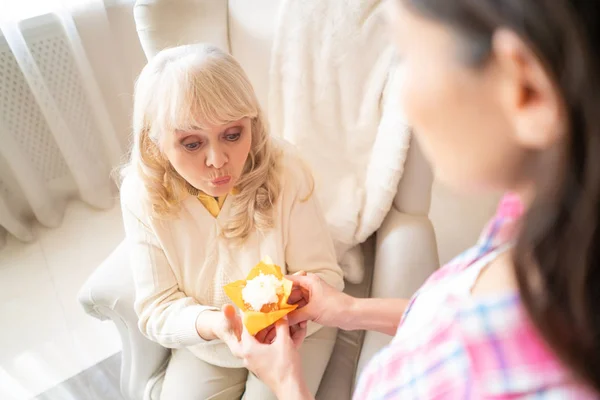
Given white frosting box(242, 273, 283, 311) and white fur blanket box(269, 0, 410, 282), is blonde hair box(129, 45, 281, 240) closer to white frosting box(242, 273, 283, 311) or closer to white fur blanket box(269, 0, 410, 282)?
white frosting box(242, 273, 283, 311)

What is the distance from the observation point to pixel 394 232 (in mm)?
1245

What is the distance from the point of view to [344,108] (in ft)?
4.36

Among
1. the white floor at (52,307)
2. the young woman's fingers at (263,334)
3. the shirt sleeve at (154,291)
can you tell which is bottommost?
the white floor at (52,307)

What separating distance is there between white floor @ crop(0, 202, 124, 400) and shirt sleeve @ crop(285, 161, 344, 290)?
84 cm

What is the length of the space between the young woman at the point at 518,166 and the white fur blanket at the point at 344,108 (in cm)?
70

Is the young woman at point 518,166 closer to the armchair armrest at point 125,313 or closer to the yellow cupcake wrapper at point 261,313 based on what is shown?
the yellow cupcake wrapper at point 261,313

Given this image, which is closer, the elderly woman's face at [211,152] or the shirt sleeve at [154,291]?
the elderly woman's face at [211,152]

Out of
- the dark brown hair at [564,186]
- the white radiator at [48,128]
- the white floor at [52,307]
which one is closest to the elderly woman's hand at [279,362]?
the dark brown hair at [564,186]

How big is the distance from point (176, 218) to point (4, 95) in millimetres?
1045

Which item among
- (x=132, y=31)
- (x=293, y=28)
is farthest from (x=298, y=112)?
(x=132, y=31)

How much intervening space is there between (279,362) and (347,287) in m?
0.48

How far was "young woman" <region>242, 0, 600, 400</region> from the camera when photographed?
13.0 inches

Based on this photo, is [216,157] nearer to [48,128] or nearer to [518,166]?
[518,166]

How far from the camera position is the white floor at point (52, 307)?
5.27 ft
